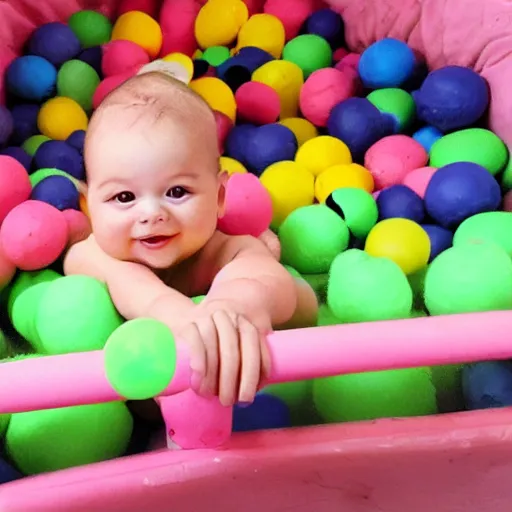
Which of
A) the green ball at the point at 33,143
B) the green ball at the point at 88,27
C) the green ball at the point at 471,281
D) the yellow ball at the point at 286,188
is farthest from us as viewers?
the green ball at the point at 88,27

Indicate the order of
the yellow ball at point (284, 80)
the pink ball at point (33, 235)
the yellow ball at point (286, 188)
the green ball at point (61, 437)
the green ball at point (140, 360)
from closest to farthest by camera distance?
the green ball at point (140, 360) < the green ball at point (61, 437) < the pink ball at point (33, 235) < the yellow ball at point (286, 188) < the yellow ball at point (284, 80)

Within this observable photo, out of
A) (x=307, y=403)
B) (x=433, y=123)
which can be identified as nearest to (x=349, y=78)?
(x=433, y=123)

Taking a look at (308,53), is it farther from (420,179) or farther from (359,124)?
(420,179)

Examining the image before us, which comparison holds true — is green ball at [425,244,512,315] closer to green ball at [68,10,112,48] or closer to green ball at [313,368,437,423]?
green ball at [313,368,437,423]

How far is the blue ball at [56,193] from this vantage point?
38.9 inches

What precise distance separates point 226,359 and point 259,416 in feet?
0.60

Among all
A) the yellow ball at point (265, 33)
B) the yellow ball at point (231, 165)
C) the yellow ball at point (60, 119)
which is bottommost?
the yellow ball at point (231, 165)

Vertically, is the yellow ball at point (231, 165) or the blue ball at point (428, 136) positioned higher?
the blue ball at point (428, 136)

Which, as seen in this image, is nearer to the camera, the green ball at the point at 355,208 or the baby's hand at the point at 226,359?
the baby's hand at the point at 226,359

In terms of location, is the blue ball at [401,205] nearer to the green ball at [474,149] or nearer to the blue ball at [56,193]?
the green ball at [474,149]

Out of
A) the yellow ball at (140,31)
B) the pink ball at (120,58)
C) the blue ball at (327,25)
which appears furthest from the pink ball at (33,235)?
the blue ball at (327,25)

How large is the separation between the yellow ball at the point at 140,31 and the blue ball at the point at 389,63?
39 centimetres

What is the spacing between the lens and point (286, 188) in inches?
42.4

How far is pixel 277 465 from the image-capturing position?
1.94 ft
